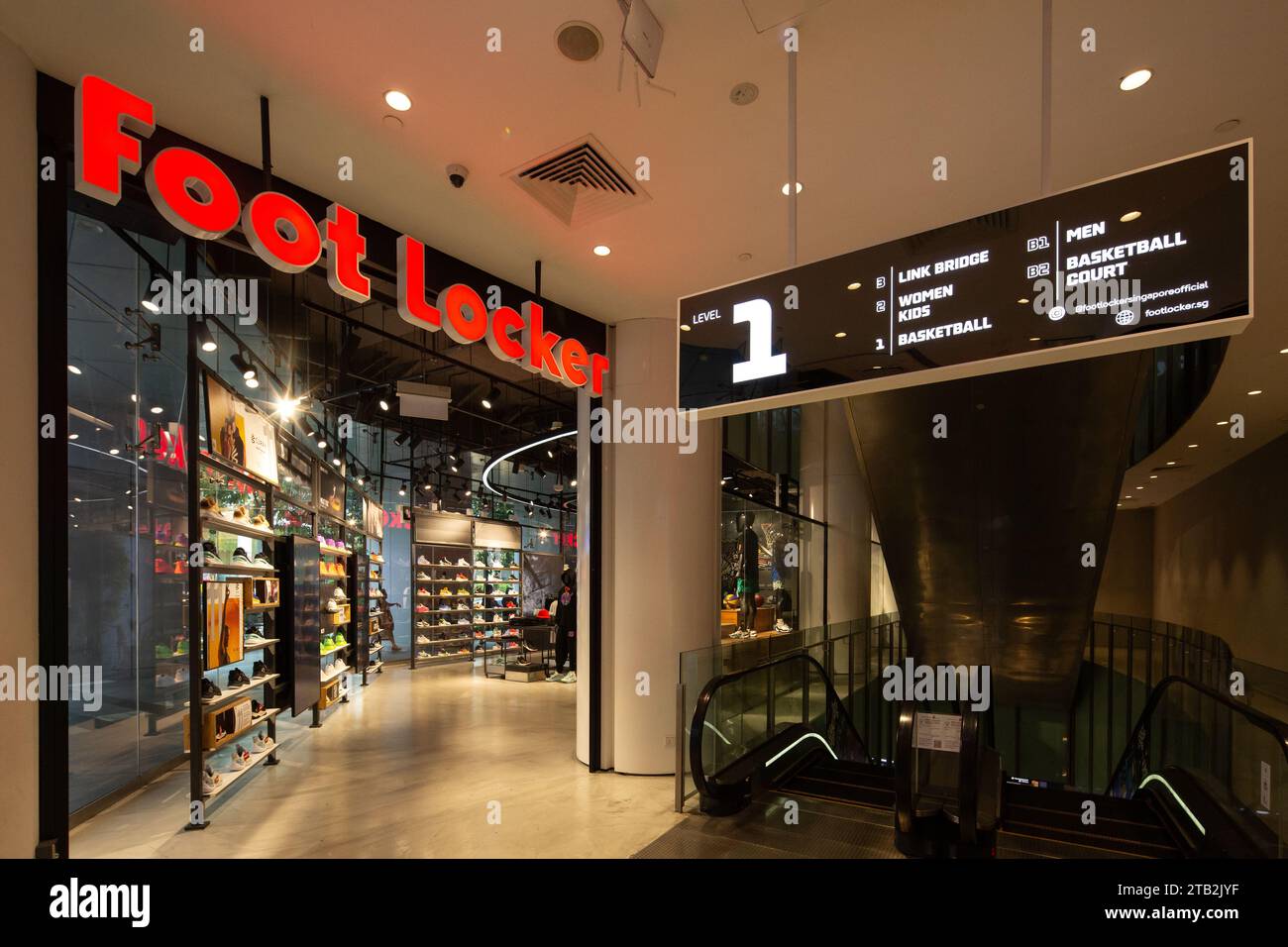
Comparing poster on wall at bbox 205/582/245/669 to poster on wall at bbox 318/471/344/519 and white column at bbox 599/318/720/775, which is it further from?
poster on wall at bbox 318/471/344/519

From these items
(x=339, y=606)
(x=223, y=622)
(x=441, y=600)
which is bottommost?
(x=441, y=600)

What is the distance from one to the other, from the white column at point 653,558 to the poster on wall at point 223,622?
3.11m

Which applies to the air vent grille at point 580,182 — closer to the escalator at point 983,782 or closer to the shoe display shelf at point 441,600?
the escalator at point 983,782

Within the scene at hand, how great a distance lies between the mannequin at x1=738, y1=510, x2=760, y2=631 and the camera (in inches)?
435

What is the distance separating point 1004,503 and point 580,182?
21.3 feet

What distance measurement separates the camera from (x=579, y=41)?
281cm

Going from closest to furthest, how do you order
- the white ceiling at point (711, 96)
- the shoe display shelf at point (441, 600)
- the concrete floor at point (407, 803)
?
the white ceiling at point (711, 96) < the concrete floor at point (407, 803) < the shoe display shelf at point (441, 600)

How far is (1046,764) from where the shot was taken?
10.9m

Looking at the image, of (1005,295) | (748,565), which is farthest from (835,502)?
(1005,295)

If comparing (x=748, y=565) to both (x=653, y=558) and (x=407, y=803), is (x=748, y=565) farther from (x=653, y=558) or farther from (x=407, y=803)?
(x=407, y=803)

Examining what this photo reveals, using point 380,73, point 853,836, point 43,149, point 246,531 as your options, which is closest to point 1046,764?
point 853,836

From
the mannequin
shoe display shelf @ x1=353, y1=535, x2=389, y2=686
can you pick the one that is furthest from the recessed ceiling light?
shoe display shelf @ x1=353, y1=535, x2=389, y2=686

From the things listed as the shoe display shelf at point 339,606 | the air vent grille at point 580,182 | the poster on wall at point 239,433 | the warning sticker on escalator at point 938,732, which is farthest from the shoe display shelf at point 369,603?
the warning sticker on escalator at point 938,732

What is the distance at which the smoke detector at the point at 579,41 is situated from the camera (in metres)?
2.74
